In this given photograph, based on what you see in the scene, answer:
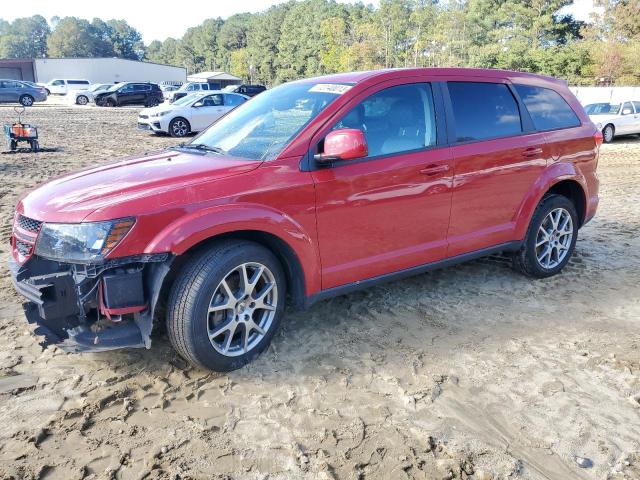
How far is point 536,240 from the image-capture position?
189 inches

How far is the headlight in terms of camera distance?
2.87 meters

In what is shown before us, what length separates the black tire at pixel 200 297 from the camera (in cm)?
304

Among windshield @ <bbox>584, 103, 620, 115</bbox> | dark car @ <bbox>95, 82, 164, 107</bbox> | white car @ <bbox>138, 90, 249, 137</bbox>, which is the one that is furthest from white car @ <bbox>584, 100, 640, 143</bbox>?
dark car @ <bbox>95, 82, 164, 107</bbox>

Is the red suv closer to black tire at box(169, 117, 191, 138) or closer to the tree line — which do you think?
black tire at box(169, 117, 191, 138)

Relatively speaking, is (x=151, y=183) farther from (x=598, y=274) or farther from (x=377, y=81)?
(x=598, y=274)

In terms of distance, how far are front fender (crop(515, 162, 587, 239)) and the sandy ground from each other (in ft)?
1.95

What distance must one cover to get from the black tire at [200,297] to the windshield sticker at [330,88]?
1.29 metres

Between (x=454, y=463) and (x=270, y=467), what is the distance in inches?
34.5

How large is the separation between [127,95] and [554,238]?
3423 cm

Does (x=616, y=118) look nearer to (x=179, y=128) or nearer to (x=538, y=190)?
(x=179, y=128)

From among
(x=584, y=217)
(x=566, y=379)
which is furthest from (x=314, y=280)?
(x=584, y=217)

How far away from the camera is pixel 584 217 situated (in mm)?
5137

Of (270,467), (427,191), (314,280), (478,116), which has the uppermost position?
(478,116)

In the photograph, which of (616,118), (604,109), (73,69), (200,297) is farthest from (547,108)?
(73,69)
